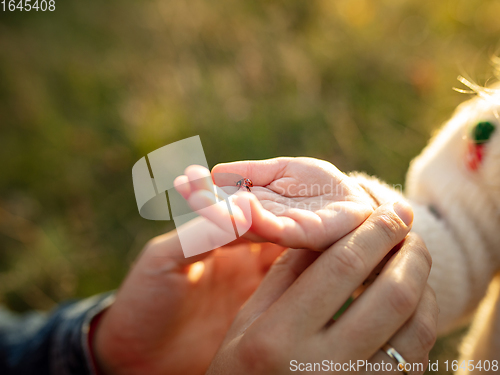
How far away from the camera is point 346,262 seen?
0.63m

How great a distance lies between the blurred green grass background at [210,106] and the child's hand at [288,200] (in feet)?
4.00

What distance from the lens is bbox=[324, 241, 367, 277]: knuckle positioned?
2.08ft

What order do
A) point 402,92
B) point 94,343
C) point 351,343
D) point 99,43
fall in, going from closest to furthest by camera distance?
1. point 351,343
2. point 94,343
3. point 402,92
4. point 99,43

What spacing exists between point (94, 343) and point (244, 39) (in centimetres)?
223

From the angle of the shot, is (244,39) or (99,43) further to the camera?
(99,43)

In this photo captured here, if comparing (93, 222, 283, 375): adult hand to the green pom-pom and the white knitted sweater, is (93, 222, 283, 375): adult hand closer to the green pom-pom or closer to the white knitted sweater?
the white knitted sweater

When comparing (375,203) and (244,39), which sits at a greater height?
(244,39)

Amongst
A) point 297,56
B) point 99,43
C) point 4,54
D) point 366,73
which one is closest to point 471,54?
point 366,73

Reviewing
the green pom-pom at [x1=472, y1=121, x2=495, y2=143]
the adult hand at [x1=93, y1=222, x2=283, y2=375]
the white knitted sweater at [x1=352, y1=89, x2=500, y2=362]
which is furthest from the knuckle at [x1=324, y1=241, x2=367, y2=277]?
the green pom-pom at [x1=472, y1=121, x2=495, y2=143]

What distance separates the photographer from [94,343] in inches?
45.4

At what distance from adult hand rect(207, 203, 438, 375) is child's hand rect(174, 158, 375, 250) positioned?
45 millimetres

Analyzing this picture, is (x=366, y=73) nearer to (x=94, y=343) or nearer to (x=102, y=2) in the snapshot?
(x=94, y=343)

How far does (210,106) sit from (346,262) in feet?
6.08

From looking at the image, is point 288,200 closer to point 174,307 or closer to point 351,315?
point 351,315
